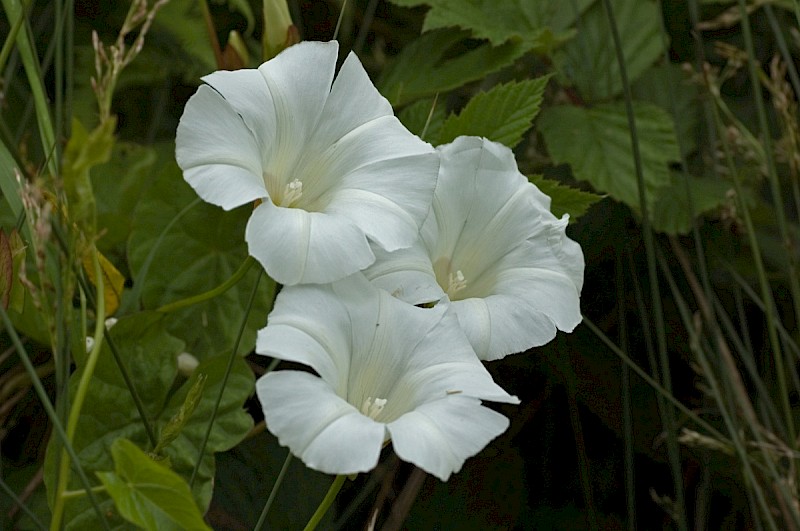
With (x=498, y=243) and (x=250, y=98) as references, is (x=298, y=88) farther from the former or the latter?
(x=498, y=243)

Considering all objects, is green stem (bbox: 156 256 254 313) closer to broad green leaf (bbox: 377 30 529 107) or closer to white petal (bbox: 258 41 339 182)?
white petal (bbox: 258 41 339 182)

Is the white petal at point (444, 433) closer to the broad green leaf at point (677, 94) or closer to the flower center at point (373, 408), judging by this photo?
the flower center at point (373, 408)

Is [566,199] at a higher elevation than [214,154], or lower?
lower

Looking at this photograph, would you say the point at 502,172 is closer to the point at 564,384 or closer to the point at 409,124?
the point at 409,124

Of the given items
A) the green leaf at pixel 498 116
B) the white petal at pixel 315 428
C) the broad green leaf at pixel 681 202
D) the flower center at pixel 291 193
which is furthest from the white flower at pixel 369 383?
the broad green leaf at pixel 681 202

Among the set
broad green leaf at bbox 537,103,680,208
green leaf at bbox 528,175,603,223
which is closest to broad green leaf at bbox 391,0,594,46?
broad green leaf at bbox 537,103,680,208

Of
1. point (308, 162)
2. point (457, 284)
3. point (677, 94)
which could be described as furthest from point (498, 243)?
point (677, 94)

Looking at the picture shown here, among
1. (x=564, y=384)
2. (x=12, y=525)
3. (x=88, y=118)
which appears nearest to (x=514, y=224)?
(x=564, y=384)
